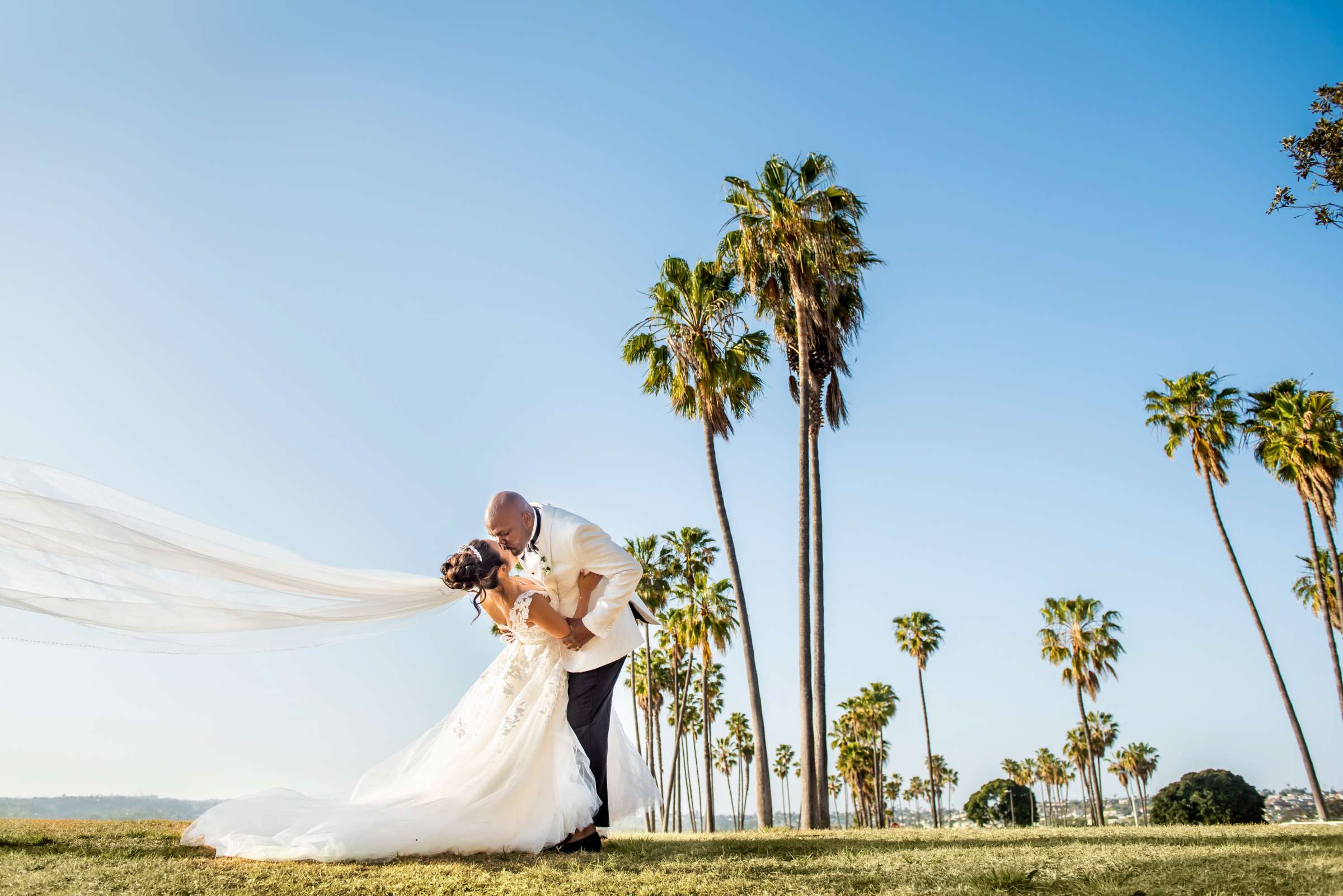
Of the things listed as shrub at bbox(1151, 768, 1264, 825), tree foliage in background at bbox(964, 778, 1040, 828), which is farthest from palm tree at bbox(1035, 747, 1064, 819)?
shrub at bbox(1151, 768, 1264, 825)

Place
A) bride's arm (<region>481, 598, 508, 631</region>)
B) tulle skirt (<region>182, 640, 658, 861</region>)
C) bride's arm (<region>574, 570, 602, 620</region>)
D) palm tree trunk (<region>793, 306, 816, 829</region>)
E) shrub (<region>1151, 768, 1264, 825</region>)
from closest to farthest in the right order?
tulle skirt (<region>182, 640, 658, 861</region>)
bride's arm (<region>574, 570, 602, 620</region>)
bride's arm (<region>481, 598, 508, 631</region>)
palm tree trunk (<region>793, 306, 816, 829</region>)
shrub (<region>1151, 768, 1264, 825</region>)

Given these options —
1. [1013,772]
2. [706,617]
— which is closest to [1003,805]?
[1013,772]

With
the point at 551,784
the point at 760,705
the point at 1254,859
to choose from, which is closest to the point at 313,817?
the point at 551,784

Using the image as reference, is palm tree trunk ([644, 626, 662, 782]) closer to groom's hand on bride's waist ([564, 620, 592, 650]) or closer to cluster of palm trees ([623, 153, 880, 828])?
cluster of palm trees ([623, 153, 880, 828])

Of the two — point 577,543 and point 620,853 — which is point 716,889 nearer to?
Answer: point 620,853

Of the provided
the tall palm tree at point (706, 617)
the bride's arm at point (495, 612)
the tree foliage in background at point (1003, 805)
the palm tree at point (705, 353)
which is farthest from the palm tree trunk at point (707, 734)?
the tree foliage in background at point (1003, 805)

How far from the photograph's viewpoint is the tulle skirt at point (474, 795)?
509cm

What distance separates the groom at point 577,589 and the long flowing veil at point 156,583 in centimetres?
84

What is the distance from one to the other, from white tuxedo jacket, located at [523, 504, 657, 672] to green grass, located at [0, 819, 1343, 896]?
1.37 meters

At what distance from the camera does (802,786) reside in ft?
52.4

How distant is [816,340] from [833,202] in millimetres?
3156

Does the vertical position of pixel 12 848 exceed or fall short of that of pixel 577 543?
it falls short

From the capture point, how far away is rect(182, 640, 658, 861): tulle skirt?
16.7 ft

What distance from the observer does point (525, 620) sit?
6.05m
